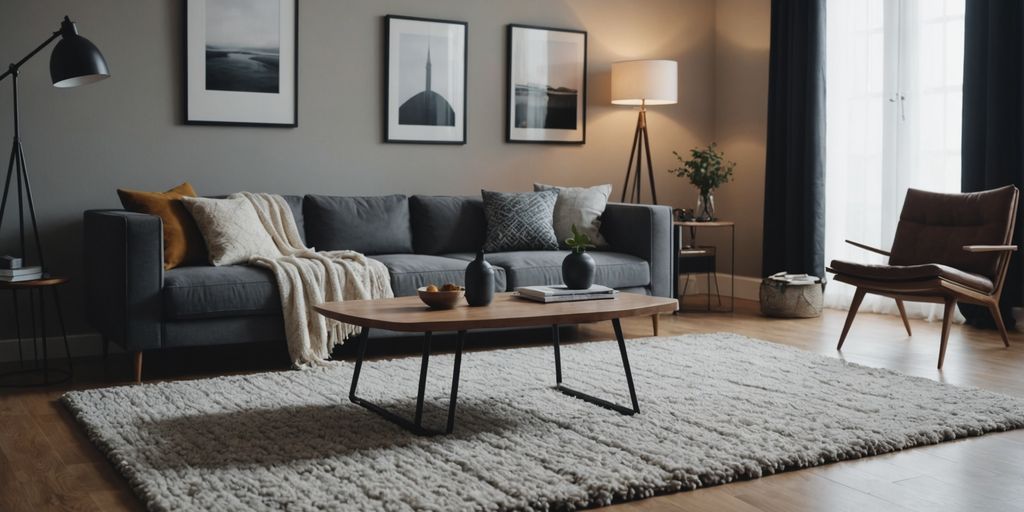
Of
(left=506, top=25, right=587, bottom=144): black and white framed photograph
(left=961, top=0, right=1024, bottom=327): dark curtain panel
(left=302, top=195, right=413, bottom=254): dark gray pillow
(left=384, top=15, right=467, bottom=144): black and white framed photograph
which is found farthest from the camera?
(left=506, top=25, right=587, bottom=144): black and white framed photograph

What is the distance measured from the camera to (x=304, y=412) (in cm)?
333

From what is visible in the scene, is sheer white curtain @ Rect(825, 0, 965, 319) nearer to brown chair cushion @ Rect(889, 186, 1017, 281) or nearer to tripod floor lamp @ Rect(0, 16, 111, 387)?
brown chair cushion @ Rect(889, 186, 1017, 281)

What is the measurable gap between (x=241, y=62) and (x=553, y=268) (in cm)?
208

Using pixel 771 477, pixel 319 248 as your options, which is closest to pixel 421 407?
pixel 771 477

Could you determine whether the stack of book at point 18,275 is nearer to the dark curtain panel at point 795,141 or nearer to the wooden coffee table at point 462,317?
the wooden coffee table at point 462,317

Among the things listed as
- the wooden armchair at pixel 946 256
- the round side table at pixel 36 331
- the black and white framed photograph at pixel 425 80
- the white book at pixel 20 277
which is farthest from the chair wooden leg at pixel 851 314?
the white book at pixel 20 277

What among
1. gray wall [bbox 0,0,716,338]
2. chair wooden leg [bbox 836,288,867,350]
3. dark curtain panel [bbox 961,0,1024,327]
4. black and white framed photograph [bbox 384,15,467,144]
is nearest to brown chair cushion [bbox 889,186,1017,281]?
dark curtain panel [bbox 961,0,1024,327]

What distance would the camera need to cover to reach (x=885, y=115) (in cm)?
591

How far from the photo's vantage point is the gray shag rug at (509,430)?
2.49 m

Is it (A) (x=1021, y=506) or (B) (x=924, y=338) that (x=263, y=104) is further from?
(A) (x=1021, y=506)

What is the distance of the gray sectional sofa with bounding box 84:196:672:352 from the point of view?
13.0ft

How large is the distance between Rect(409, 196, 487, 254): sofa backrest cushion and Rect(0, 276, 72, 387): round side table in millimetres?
1905

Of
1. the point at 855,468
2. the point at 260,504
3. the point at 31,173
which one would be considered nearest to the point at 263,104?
the point at 31,173

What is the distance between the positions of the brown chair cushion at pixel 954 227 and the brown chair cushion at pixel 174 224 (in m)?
3.66
